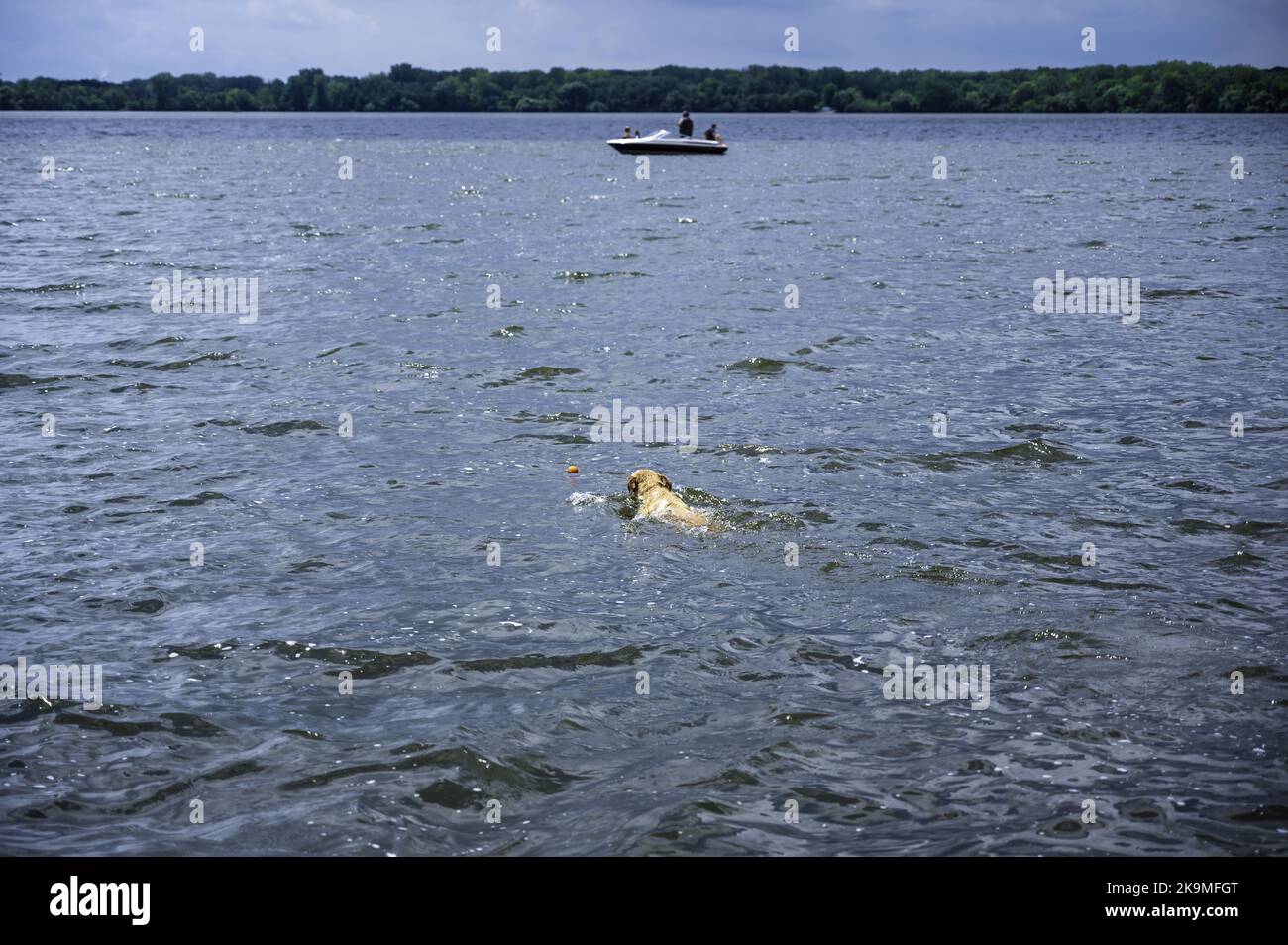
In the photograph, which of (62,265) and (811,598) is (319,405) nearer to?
(811,598)

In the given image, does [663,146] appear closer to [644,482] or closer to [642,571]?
[644,482]

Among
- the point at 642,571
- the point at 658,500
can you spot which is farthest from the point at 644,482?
the point at 642,571

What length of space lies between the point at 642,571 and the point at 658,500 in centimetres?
152

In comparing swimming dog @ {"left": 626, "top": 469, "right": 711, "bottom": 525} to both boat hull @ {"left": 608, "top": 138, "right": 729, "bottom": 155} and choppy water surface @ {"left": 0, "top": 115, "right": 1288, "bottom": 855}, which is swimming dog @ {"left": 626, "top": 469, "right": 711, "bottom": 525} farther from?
boat hull @ {"left": 608, "top": 138, "right": 729, "bottom": 155}

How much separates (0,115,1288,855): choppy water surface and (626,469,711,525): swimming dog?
0.21 metres

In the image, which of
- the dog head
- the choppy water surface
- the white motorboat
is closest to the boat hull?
the white motorboat

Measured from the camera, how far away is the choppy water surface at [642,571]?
24.8ft

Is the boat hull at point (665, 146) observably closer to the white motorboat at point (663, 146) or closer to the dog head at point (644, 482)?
the white motorboat at point (663, 146)

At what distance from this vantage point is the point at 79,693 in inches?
353

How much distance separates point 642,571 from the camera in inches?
460

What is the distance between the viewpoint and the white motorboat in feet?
268

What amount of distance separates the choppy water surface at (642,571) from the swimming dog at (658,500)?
205 mm

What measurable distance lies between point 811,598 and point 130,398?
12.4 m
